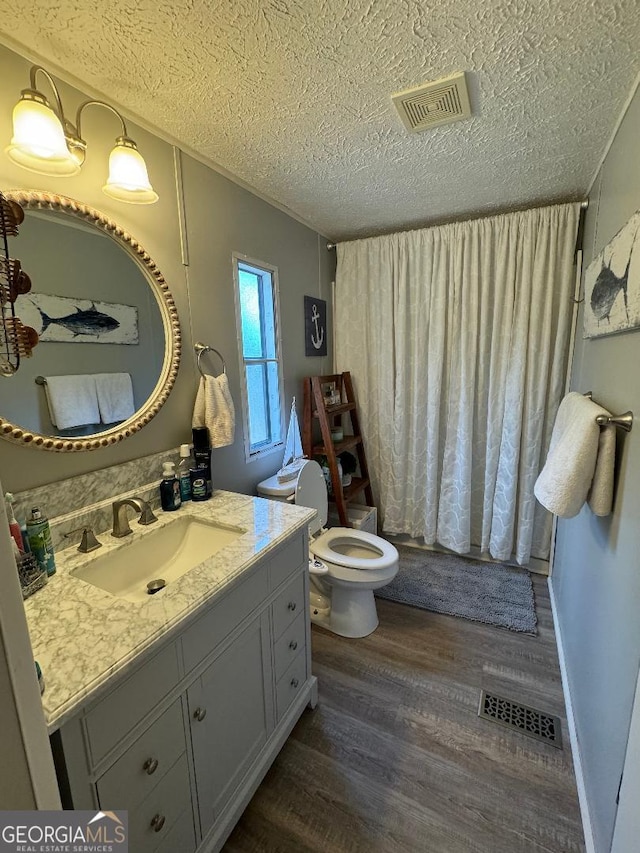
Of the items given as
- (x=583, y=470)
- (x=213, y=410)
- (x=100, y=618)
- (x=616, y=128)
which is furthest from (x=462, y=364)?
(x=100, y=618)

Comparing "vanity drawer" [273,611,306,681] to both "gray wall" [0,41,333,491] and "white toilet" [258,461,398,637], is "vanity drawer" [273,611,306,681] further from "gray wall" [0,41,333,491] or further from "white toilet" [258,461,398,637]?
"gray wall" [0,41,333,491]

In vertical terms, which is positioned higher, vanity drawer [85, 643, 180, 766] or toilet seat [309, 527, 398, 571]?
vanity drawer [85, 643, 180, 766]

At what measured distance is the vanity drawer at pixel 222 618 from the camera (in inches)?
36.3

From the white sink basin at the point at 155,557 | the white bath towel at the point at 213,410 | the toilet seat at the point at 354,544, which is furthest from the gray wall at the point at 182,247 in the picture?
the toilet seat at the point at 354,544

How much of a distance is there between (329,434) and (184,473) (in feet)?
3.38

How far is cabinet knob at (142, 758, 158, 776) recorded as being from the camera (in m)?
0.83

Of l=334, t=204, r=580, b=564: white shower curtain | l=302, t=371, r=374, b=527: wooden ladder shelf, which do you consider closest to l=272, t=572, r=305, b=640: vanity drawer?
l=302, t=371, r=374, b=527: wooden ladder shelf

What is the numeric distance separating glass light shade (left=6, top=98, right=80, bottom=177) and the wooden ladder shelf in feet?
5.13

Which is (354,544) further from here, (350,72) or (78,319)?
(350,72)

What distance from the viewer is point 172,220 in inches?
56.8

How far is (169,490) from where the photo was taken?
1.39m

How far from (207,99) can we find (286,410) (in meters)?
1.43

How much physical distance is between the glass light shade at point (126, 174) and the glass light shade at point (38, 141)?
149 mm

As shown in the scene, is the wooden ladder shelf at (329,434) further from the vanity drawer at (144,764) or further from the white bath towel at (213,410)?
the vanity drawer at (144,764)
